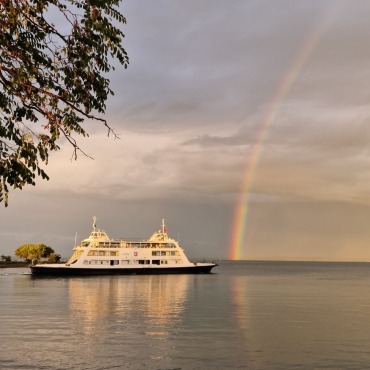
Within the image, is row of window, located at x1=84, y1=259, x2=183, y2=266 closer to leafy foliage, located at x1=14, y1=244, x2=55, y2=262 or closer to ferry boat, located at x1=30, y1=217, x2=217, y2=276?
ferry boat, located at x1=30, y1=217, x2=217, y2=276

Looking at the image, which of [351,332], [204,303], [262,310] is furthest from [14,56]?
[204,303]

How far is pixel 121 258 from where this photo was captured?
115062 millimetres

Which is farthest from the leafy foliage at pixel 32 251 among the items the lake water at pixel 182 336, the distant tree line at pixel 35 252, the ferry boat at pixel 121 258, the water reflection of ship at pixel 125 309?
the lake water at pixel 182 336

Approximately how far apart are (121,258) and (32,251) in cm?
7177

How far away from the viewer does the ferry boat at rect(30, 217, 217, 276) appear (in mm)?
112188

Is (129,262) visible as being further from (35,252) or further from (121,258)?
(35,252)

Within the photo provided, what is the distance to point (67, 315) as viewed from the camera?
140 ft

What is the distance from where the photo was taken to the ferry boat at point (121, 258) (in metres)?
112

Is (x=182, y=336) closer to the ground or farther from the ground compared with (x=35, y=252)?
closer to the ground

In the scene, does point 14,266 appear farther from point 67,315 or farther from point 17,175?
point 17,175

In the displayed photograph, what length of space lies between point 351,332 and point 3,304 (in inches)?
1397

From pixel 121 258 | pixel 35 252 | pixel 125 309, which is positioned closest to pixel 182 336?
pixel 125 309

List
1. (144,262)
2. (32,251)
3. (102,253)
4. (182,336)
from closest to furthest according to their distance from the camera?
1. (182,336)
2. (102,253)
3. (144,262)
4. (32,251)

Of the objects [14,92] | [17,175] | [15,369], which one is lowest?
[15,369]
